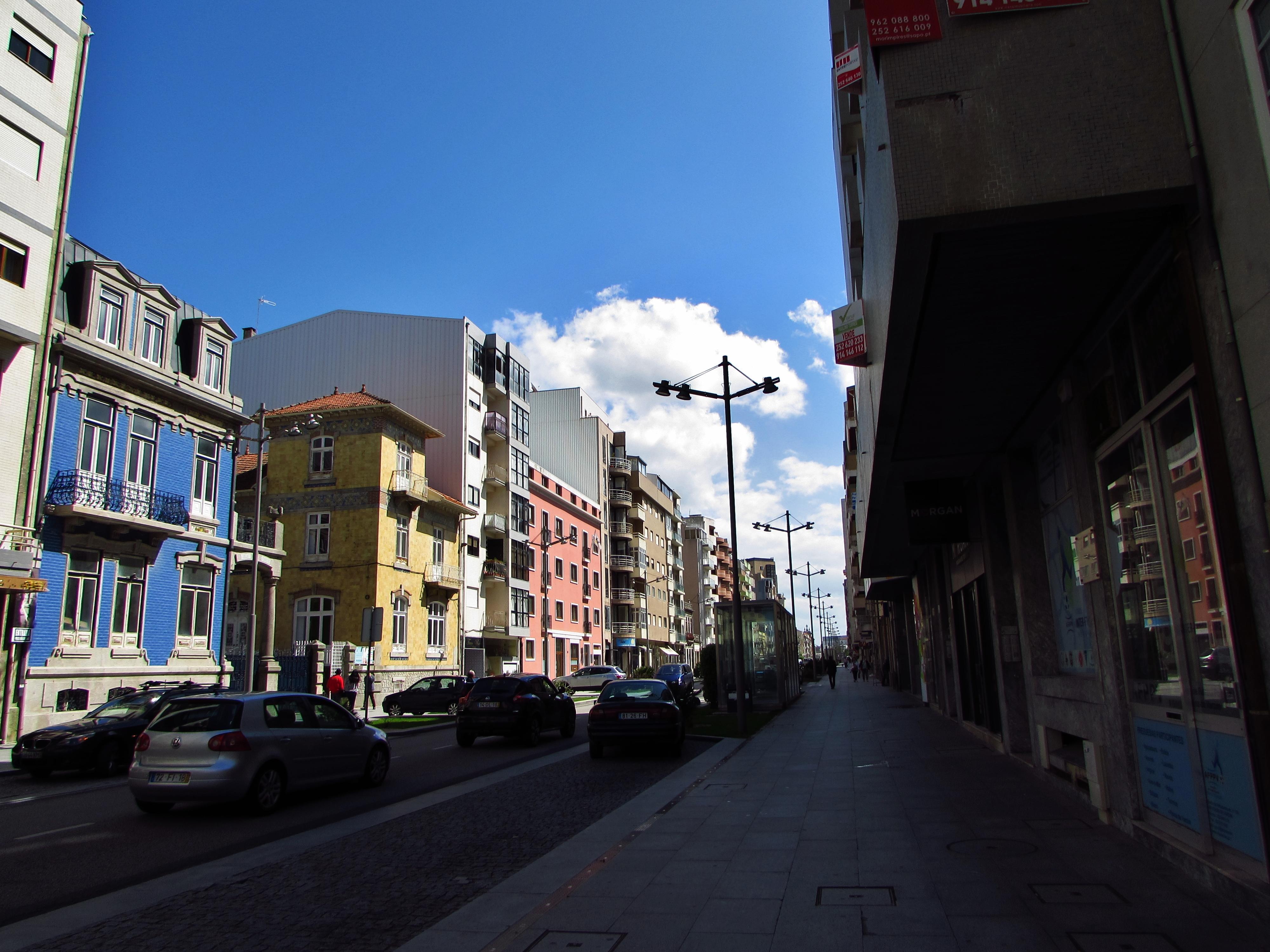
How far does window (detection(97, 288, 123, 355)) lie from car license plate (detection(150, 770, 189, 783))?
17704 millimetres

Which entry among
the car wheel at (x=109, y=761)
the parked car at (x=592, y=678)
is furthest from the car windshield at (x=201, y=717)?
the parked car at (x=592, y=678)

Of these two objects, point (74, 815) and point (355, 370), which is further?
point (355, 370)

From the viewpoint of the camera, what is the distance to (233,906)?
654cm

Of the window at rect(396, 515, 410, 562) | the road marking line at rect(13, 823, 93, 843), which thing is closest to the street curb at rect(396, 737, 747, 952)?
the road marking line at rect(13, 823, 93, 843)

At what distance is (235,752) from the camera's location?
10.6 meters

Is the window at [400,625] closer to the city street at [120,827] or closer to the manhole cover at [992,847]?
the city street at [120,827]

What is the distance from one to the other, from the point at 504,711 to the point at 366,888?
12635 millimetres

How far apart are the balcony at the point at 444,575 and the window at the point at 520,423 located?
10591 mm

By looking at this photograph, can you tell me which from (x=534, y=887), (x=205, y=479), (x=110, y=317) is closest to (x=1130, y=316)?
(x=534, y=887)

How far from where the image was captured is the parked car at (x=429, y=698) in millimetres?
31391

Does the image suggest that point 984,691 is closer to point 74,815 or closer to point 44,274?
point 74,815

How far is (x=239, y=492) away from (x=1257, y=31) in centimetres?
4139

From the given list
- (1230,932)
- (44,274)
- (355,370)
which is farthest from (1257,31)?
(355,370)

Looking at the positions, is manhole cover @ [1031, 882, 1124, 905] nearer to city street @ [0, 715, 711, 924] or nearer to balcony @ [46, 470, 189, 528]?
city street @ [0, 715, 711, 924]
